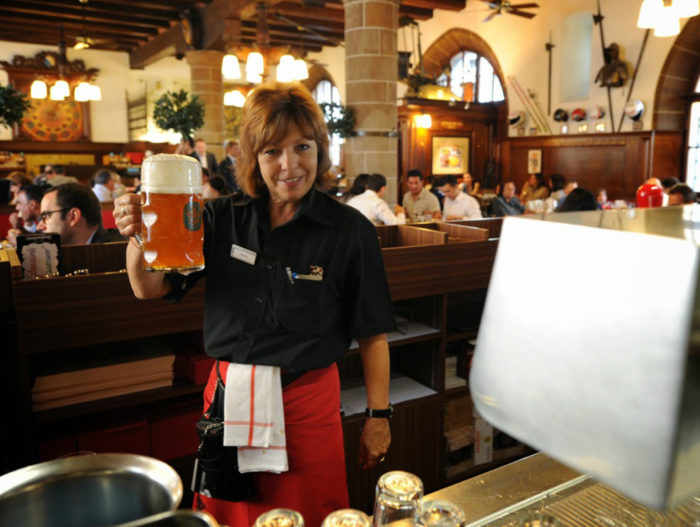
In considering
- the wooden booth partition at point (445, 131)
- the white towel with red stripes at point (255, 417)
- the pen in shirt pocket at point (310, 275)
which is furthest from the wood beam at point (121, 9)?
the white towel with red stripes at point (255, 417)

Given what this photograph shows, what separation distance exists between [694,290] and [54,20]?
13.7 m

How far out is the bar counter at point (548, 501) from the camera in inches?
41.9

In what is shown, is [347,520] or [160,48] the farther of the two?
[160,48]

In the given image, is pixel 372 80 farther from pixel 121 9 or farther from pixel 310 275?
pixel 121 9

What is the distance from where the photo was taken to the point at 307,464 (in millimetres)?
1664

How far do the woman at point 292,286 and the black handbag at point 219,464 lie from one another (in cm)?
5

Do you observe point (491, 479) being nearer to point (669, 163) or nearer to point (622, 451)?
point (622, 451)

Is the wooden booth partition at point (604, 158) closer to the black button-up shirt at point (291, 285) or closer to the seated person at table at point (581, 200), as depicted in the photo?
the seated person at table at point (581, 200)

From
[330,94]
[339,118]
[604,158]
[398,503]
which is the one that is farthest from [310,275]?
[330,94]

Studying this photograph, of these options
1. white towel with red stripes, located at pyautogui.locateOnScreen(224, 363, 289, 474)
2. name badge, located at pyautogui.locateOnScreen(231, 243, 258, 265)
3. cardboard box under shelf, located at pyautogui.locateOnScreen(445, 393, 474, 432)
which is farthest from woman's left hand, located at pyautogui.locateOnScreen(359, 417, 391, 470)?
cardboard box under shelf, located at pyautogui.locateOnScreen(445, 393, 474, 432)

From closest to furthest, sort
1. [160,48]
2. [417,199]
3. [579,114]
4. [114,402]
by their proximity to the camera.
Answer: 1. [114,402]
2. [417,199]
3. [579,114]
4. [160,48]

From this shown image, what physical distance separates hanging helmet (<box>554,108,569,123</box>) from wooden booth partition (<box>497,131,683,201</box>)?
1.02 ft

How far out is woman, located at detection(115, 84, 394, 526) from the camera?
5.19 feet

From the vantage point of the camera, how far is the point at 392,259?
9.20 ft
